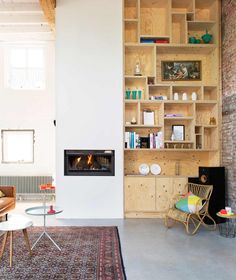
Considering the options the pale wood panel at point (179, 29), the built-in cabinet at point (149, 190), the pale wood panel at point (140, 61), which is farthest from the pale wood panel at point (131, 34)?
the built-in cabinet at point (149, 190)

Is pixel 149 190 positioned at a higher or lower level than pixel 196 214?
higher

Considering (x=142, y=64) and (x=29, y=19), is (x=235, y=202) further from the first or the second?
(x=29, y=19)

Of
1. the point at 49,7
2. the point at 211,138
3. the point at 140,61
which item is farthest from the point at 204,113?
the point at 49,7

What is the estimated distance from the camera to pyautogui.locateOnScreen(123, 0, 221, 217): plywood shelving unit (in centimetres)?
570

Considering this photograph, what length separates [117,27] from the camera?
18.9ft

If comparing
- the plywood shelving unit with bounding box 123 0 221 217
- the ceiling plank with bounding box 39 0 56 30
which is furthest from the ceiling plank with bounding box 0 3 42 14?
the plywood shelving unit with bounding box 123 0 221 217

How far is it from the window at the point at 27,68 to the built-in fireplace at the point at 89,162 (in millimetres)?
3075

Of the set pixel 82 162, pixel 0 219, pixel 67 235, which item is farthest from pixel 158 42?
pixel 0 219

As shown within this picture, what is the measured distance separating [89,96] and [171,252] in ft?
10.5

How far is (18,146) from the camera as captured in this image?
312 inches

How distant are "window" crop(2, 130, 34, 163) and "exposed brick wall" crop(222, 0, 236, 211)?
15.9 feet

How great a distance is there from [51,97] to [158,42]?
11.0 feet

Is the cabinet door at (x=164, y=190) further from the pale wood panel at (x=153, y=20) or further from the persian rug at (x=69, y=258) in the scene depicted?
the pale wood panel at (x=153, y=20)

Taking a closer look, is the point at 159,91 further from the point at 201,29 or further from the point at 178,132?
the point at 201,29
